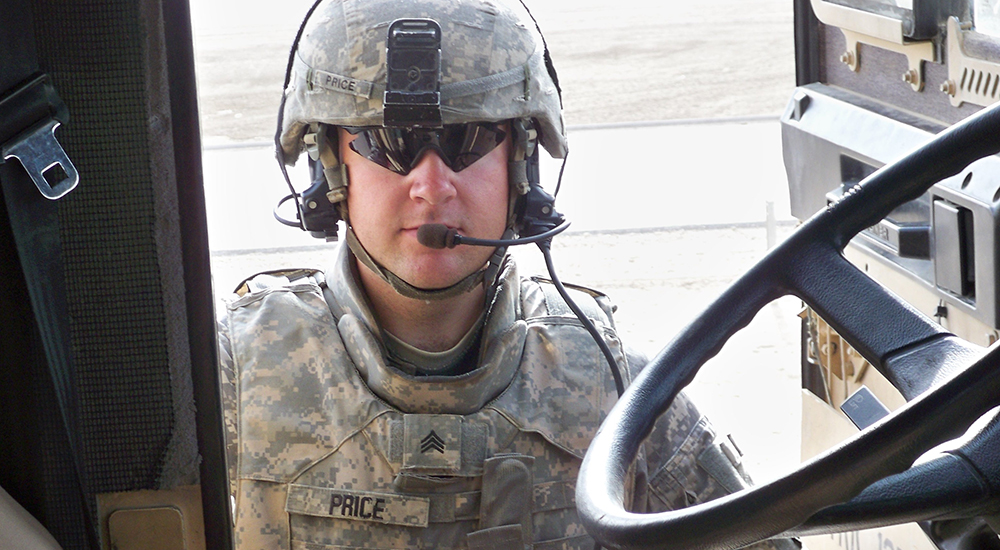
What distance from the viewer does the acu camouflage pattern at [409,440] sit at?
206 cm

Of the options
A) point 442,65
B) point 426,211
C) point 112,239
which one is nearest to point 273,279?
point 426,211

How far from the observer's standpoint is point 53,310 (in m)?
1.03

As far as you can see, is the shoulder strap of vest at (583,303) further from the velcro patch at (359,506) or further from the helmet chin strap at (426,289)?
the velcro patch at (359,506)

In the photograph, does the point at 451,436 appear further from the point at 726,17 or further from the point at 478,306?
the point at 726,17

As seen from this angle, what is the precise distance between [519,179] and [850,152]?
928mm

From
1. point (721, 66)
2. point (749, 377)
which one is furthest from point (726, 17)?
point (749, 377)

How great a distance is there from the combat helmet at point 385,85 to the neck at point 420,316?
0.21 ft

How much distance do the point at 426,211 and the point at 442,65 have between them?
287 mm

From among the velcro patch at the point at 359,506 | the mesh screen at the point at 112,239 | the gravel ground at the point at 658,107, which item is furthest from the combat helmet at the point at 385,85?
the gravel ground at the point at 658,107

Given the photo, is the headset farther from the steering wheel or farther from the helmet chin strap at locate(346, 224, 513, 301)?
the steering wheel

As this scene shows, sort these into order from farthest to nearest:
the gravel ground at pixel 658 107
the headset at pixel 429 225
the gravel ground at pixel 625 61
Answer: the gravel ground at pixel 625 61 → the gravel ground at pixel 658 107 → the headset at pixel 429 225

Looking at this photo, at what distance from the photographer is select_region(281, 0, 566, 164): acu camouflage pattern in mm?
2117

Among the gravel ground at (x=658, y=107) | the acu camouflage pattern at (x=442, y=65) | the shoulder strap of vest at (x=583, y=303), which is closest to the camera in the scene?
the acu camouflage pattern at (x=442, y=65)

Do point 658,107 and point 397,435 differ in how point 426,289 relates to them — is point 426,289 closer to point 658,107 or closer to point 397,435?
point 397,435
